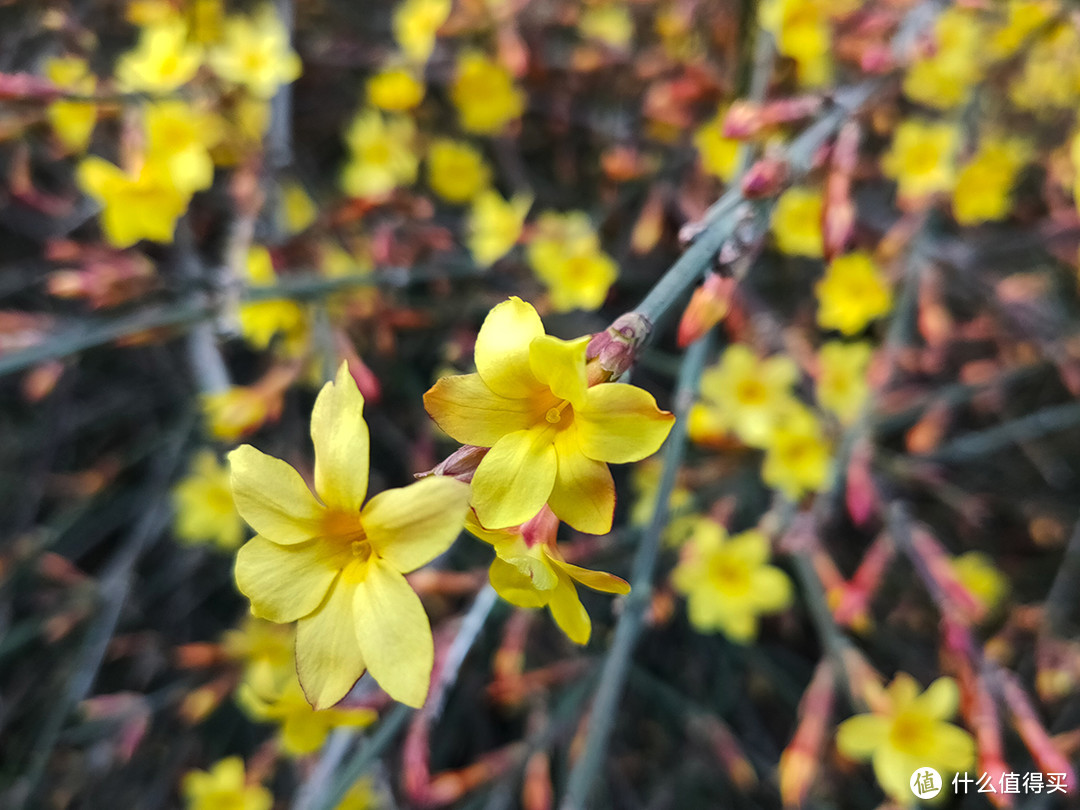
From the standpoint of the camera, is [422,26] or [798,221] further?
[422,26]

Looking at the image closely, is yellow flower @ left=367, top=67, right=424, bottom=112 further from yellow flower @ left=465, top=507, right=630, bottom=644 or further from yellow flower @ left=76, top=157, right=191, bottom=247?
yellow flower @ left=465, top=507, right=630, bottom=644

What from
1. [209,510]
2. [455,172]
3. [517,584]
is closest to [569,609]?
[517,584]

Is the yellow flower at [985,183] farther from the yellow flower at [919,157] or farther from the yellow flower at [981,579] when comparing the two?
the yellow flower at [981,579]

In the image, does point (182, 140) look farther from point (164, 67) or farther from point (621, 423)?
point (621, 423)

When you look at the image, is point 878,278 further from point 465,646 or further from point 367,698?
point 367,698

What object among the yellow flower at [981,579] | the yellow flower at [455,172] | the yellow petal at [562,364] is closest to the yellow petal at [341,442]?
the yellow petal at [562,364]

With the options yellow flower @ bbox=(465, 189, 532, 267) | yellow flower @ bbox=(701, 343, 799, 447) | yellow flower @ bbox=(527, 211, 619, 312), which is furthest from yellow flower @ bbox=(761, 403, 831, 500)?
yellow flower @ bbox=(465, 189, 532, 267)
